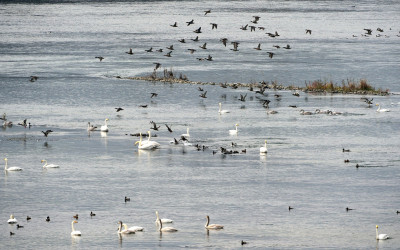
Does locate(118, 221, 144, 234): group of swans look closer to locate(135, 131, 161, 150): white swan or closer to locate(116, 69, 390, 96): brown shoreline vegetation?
locate(135, 131, 161, 150): white swan

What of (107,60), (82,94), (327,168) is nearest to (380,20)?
(107,60)

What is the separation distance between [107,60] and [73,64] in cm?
542

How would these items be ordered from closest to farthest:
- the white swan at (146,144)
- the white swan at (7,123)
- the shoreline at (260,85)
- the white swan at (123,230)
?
the white swan at (123,230)
the white swan at (146,144)
the white swan at (7,123)
the shoreline at (260,85)

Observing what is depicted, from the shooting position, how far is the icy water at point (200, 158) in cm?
3422

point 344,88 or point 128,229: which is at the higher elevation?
point 344,88

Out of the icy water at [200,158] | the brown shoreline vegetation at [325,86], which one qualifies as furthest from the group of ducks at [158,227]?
the brown shoreline vegetation at [325,86]

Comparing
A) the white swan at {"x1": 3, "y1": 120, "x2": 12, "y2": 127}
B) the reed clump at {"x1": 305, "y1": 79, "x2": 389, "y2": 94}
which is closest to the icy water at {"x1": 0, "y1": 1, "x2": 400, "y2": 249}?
the white swan at {"x1": 3, "y1": 120, "x2": 12, "y2": 127}

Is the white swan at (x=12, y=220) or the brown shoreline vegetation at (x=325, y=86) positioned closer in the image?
the white swan at (x=12, y=220)

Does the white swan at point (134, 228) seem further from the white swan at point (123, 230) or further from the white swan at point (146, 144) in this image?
the white swan at point (146, 144)

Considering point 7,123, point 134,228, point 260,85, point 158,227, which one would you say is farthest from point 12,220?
point 260,85

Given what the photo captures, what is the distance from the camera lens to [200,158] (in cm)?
4769

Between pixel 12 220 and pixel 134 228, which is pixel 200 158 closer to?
pixel 134 228

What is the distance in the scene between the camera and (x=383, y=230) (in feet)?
111

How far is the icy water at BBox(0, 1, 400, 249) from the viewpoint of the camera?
34.2 metres
